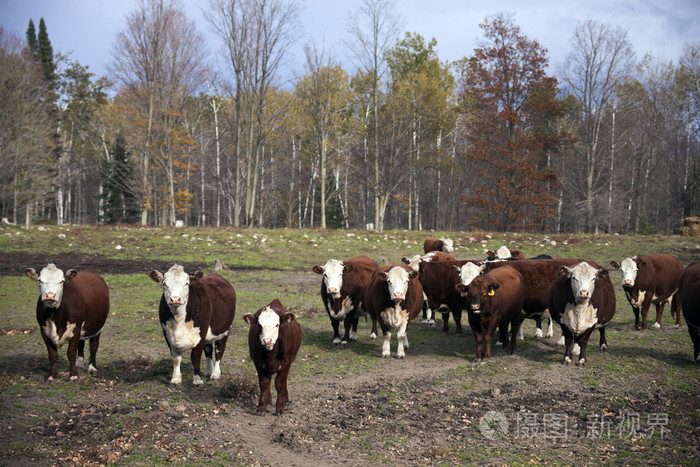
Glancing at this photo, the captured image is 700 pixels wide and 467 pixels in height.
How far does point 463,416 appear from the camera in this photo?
716cm

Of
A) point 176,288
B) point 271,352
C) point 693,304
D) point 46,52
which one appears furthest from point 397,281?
point 46,52

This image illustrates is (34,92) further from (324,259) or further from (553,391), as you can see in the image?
(553,391)

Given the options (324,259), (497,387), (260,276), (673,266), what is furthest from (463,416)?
(324,259)

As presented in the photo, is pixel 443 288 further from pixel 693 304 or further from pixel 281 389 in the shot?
pixel 281 389

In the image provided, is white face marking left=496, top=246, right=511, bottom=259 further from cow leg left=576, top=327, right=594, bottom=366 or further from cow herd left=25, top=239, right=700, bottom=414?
cow leg left=576, top=327, right=594, bottom=366

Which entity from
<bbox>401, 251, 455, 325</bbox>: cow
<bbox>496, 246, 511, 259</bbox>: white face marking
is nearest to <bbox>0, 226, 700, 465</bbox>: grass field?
<bbox>401, 251, 455, 325</bbox>: cow

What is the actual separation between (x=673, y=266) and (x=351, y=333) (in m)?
8.13

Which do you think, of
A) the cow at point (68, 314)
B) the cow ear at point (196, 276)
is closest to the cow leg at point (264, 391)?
the cow ear at point (196, 276)

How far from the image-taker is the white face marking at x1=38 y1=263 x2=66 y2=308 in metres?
8.12

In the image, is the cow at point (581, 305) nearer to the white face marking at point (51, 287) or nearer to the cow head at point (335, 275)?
the cow head at point (335, 275)

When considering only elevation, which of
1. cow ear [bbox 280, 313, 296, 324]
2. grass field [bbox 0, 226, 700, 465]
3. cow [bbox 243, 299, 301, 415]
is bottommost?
grass field [bbox 0, 226, 700, 465]

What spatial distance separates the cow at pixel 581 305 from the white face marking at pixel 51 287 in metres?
8.59

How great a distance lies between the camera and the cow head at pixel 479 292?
31.9ft

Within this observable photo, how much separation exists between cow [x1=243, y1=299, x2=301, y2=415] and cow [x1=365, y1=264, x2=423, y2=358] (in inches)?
120
